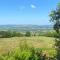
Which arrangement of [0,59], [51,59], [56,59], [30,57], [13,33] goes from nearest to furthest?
[0,59] < [30,57] < [56,59] < [51,59] < [13,33]

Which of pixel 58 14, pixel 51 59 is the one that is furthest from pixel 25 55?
pixel 58 14

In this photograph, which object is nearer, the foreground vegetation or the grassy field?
the foreground vegetation

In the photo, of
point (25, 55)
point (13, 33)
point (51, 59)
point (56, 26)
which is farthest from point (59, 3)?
point (13, 33)

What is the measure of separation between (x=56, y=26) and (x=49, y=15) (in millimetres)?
1086

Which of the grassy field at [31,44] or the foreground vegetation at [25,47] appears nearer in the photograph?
the foreground vegetation at [25,47]

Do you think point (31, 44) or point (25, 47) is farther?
point (31, 44)

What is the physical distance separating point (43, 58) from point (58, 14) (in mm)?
3837

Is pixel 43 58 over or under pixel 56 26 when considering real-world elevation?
under

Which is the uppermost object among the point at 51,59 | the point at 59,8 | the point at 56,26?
the point at 59,8

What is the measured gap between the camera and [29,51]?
17578mm

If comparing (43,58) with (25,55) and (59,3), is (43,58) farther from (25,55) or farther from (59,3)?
(59,3)

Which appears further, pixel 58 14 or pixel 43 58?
pixel 58 14

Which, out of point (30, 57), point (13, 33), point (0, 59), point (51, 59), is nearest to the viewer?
point (0, 59)

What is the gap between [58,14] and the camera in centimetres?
2050
